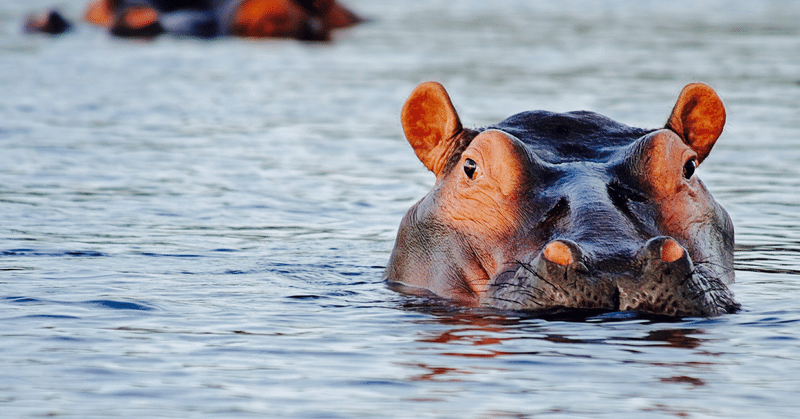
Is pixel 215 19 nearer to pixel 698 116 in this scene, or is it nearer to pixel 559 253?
pixel 698 116

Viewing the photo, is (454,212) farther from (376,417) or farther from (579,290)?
(376,417)

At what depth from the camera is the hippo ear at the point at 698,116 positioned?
8.45 m

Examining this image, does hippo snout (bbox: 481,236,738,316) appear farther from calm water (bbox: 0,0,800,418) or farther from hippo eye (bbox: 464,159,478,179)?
hippo eye (bbox: 464,159,478,179)

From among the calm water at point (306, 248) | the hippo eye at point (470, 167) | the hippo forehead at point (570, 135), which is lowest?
the calm water at point (306, 248)

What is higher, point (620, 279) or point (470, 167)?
point (470, 167)

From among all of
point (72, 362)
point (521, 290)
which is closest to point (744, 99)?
point (521, 290)

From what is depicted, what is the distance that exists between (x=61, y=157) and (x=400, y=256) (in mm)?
6954

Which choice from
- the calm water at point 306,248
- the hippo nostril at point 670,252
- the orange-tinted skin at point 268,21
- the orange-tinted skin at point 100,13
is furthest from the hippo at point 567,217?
the orange-tinted skin at point 100,13

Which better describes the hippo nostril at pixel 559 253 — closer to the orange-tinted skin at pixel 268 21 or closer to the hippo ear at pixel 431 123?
the hippo ear at pixel 431 123

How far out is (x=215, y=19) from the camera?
108 feet

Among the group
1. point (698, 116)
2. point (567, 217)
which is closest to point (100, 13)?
point (698, 116)

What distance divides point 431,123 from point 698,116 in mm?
1590

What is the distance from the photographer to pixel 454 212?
8.05 m

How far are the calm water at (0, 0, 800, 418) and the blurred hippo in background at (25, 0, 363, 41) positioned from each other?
539cm
